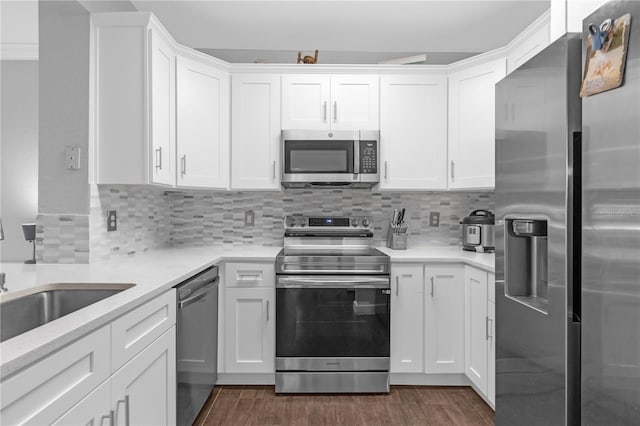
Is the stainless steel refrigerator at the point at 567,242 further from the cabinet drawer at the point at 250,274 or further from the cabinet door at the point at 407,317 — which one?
the cabinet drawer at the point at 250,274

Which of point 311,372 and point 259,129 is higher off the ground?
point 259,129

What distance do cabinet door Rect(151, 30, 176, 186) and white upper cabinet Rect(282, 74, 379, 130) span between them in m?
0.78

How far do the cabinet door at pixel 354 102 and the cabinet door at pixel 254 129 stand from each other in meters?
0.42

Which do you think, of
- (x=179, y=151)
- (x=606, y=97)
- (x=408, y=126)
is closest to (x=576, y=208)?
(x=606, y=97)

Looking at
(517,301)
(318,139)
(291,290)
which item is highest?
(318,139)

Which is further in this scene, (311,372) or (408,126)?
(408,126)

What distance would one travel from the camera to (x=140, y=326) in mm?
1400

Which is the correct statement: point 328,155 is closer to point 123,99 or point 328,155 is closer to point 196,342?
point 123,99

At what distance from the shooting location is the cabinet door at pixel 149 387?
1243mm

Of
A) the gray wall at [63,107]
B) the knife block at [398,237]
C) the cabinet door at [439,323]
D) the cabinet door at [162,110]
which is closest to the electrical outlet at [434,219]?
the knife block at [398,237]

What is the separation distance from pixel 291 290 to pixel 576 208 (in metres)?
1.76

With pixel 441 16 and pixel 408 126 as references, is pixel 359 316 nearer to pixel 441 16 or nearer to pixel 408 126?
pixel 408 126

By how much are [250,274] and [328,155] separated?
99 centimetres

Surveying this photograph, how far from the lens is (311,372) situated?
2.50 meters
